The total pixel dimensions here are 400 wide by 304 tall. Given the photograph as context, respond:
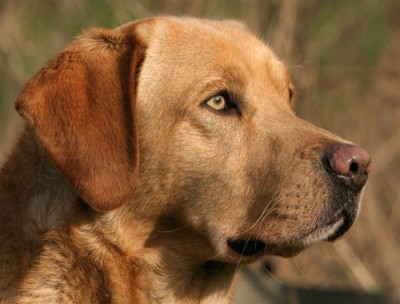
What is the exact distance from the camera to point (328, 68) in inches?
355

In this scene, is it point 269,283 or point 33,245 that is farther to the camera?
point 269,283

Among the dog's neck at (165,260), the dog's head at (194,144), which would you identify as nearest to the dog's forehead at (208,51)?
the dog's head at (194,144)

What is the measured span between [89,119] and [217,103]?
61cm

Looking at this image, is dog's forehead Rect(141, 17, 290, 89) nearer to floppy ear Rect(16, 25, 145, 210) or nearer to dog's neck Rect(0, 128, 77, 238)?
floppy ear Rect(16, 25, 145, 210)

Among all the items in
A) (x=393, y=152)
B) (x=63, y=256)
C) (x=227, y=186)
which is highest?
(x=227, y=186)

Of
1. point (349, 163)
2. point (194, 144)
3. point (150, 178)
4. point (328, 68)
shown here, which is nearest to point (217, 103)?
point (194, 144)

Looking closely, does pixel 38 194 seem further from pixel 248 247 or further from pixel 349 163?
pixel 349 163

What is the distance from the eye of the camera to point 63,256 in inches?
164

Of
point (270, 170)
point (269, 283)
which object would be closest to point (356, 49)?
point (269, 283)

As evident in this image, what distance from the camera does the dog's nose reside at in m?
4.00

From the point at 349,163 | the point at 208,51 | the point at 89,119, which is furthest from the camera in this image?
the point at 208,51

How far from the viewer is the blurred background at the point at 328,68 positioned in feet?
27.0

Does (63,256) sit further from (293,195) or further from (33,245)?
(293,195)

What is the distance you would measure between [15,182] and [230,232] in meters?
0.97
